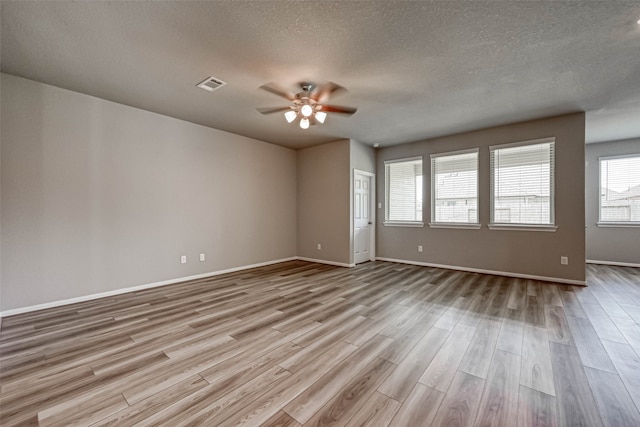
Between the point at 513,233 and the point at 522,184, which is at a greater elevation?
the point at 522,184

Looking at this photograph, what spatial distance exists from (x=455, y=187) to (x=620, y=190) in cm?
374

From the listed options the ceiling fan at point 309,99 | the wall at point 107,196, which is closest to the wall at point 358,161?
the wall at point 107,196

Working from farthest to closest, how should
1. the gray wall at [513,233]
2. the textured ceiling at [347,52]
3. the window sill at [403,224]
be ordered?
the window sill at [403,224], the gray wall at [513,233], the textured ceiling at [347,52]

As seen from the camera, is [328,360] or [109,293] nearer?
[328,360]

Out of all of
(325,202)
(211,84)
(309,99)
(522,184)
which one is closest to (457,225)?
(522,184)

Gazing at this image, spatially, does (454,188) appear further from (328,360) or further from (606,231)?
(328,360)

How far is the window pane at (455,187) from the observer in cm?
525

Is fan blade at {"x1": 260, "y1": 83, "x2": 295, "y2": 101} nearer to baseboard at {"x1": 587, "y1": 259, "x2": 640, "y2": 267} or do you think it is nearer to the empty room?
the empty room

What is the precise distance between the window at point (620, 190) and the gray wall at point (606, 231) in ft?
0.35

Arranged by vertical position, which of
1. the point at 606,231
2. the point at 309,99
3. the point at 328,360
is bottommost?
the point at 328,360

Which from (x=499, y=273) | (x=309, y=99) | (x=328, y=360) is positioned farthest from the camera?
(x=499, y=273)

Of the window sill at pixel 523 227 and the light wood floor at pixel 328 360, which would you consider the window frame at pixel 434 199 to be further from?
the light wood floor at pixel 328 360

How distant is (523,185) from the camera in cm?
473

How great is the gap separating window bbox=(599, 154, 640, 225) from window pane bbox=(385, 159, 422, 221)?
414cm
